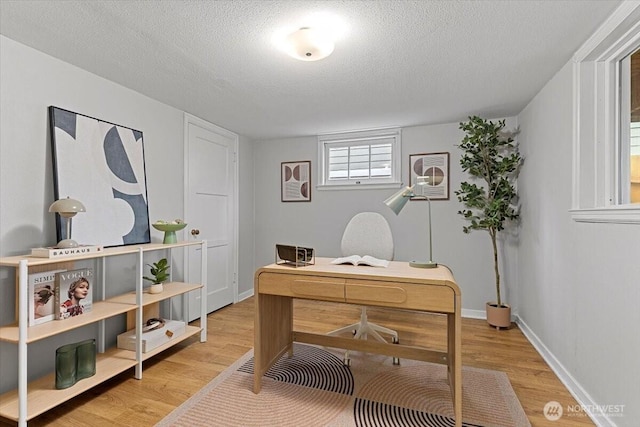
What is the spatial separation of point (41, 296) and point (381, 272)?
202 centimetres

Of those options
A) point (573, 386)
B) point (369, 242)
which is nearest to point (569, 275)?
point (573, 386)

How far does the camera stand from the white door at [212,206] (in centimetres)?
333

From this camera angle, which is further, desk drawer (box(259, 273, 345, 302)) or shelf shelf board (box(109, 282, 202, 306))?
shelf shelf board (box(109, 282, 202, 306))

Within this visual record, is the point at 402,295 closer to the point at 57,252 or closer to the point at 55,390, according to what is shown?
the point at 57,252

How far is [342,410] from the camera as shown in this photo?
1841 millimetres

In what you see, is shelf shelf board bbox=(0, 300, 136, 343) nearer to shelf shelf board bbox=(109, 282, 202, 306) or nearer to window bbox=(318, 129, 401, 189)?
shelf shelf board bbox=(109, 282, 202, 306)

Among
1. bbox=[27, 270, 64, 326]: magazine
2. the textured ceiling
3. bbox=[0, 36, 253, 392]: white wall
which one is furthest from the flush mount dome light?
bbox=[27, 270, 64, 326]: magazine

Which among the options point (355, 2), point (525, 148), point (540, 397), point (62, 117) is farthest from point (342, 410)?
point (525, 148)

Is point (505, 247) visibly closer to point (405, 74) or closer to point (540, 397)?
point (540, 397)

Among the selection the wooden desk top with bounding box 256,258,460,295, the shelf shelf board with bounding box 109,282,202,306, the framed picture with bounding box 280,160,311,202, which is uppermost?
the framed picture with bounding box 280,160,311,202

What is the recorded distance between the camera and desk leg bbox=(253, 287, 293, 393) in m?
2.00

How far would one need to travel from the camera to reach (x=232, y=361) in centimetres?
246

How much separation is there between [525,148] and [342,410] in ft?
9.58
